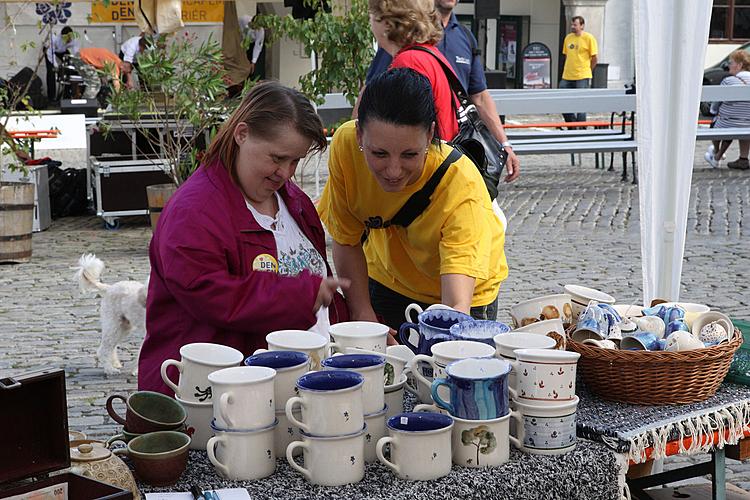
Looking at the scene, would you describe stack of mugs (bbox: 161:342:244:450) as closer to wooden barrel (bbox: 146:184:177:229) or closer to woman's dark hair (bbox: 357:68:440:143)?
woman's dark hair (bbox: 357:68:440:143)

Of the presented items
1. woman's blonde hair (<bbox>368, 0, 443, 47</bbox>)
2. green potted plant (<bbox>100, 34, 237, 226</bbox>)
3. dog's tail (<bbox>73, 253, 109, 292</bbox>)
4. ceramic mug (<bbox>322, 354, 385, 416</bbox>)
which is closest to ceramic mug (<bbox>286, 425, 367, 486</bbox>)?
ceramic mug (<bbox>322, 354, 385, 416</bbox>)

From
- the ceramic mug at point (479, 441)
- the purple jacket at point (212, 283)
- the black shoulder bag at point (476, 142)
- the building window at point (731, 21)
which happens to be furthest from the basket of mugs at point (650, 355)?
the building window at point (731, 21)

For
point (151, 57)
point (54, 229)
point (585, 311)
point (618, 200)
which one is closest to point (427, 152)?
point (585, 311)

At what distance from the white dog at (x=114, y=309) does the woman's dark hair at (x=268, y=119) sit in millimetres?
2823

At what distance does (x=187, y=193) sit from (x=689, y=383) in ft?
4.41

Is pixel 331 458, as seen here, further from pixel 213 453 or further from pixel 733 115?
pixel 733 115

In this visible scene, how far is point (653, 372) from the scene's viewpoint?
233 centimetres

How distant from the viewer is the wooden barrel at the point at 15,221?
8219mm

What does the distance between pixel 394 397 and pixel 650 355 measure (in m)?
0.64

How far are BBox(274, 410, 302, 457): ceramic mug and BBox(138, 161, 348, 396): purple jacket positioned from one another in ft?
1.39

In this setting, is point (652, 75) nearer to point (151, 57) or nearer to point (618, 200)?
point (151, 57)

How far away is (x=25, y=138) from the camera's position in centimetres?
1062

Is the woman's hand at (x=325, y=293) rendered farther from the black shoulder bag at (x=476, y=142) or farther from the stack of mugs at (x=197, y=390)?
the black shoulder bag at (x=476, y=142)

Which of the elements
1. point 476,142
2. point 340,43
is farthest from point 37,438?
point 340,43
